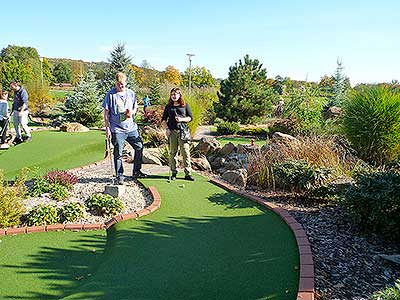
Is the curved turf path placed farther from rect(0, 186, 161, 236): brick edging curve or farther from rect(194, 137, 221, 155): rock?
rect(194, 137, 221, 155): rock

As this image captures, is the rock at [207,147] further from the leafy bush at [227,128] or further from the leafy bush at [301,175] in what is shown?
the leafy bush at [227,128]

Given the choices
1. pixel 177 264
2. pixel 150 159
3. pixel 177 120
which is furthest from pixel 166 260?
pixel 150 159

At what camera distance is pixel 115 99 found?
17.9 ft

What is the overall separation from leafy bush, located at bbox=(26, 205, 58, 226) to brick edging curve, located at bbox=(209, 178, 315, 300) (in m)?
2.65

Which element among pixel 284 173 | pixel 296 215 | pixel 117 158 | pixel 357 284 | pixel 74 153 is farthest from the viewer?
pixel 74 153

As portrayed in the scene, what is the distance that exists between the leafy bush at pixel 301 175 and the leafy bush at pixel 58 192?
312 cm

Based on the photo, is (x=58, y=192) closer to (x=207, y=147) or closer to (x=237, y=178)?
(x=237, y=178)

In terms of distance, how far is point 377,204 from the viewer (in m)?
3.88

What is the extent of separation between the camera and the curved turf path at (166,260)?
284 centimetres

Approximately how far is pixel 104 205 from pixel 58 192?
2.92 ft

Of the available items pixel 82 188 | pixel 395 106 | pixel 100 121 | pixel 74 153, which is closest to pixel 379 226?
pixel 82 188

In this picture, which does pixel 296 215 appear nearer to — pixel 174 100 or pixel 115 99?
pixel 174 100

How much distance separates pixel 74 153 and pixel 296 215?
19.2 ft

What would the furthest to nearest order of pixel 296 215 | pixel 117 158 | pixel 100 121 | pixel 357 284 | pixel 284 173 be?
1. pixel 100 121
2. pixel 117 158
3. pixel 284 173
4. pixel 296 215
5. pixel 357 284
